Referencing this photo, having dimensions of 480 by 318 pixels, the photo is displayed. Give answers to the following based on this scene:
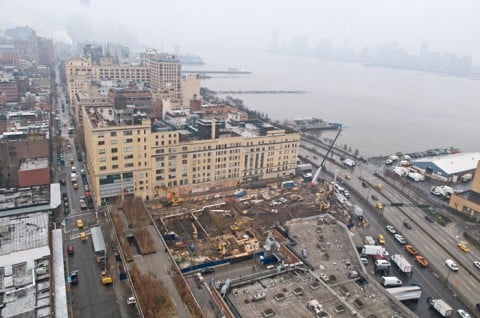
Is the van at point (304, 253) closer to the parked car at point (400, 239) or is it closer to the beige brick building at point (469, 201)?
the parked car at point (400, 239)

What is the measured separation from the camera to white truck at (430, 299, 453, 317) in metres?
21.0

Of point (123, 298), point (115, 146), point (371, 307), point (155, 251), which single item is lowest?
point (123, 298)

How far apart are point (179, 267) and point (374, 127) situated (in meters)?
64.5

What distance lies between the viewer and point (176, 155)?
33.8m

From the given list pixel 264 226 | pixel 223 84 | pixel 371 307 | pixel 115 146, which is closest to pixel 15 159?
pixel 115 146

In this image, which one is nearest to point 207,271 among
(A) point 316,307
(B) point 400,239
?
(A) point 316,307

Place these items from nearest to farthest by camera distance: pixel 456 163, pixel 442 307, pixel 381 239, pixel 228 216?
pixel 442 307, pixel 381 239, pixel 228 216, pixel 456 163

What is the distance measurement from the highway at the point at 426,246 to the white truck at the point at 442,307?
1.26 ft

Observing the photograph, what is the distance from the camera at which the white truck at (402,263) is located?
985 inches

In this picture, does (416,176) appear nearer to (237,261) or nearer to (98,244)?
(237,261)

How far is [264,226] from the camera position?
29859 millimetres

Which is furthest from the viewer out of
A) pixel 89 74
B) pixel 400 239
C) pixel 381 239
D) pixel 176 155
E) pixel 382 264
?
pixel 89 74

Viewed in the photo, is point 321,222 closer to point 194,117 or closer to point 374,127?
Result: point 194,117

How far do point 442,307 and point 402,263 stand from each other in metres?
4.37
